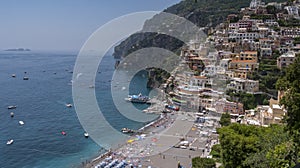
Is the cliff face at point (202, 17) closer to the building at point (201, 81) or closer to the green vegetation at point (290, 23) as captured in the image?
the green vegetation at point (290, 23)

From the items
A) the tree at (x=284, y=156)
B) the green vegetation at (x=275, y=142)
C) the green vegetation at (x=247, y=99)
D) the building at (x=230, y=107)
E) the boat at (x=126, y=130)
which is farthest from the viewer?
the green vegetation at (x=247, y=99)

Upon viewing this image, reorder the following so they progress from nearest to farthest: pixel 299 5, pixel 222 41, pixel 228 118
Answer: pixel 228 118, pixel 222 41, pixel 299 5

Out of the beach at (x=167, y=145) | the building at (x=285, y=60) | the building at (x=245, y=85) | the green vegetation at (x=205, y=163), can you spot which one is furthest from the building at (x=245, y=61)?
the green vegetation at (x=205, y=163)

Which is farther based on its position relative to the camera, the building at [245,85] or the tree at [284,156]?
the building at [245,85]

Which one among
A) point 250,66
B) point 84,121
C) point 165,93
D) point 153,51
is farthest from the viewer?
point 153,51

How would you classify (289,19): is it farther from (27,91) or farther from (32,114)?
(27,91)

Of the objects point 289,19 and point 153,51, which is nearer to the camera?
point 289,19

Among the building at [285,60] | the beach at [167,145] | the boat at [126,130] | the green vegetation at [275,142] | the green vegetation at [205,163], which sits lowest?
the beach at [167,145]

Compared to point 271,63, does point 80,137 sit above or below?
below

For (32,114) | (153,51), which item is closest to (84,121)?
(32,114)
